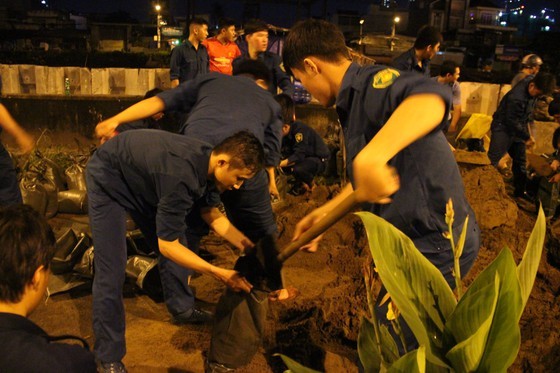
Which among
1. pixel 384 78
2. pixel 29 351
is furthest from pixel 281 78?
pixel 29 351

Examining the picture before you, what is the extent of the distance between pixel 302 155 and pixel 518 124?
283 centimetres

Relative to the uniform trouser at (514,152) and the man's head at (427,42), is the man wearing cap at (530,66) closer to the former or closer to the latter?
the uniform trouser at (514,152)

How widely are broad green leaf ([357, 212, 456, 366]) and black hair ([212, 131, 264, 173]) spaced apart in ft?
4.45

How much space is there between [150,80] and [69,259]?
7.21m

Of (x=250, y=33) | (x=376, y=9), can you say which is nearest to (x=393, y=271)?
(x=250, y=33)

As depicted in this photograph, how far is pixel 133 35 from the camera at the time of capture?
1350 inches

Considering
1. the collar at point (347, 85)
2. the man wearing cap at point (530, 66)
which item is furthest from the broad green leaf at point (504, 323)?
the man wearing cap at point (530, 66)

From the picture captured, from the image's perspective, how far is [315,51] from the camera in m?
1.98

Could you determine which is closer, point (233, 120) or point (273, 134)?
point (233, 120)

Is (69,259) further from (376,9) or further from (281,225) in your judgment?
(376,9)

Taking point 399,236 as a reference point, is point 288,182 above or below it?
below

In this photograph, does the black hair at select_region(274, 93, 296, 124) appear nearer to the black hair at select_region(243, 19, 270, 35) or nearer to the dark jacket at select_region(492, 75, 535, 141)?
the black hair at select_region(243, 19, 270, 35)

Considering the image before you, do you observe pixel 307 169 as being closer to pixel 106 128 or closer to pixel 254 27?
pixel 254 27

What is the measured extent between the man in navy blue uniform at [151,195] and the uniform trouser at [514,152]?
5.09 metres
